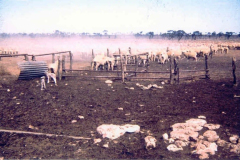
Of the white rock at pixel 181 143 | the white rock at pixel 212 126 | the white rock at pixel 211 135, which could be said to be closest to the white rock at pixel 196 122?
the white rock at pixel 212 126

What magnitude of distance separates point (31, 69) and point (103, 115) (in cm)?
750

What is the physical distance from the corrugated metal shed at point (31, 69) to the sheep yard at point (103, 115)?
32.7 inches

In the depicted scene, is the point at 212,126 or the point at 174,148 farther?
the point at 212,126

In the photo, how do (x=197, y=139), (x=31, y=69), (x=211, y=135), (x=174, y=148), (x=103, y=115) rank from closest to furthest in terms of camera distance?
(x=174, y=148) < (x=197, y=139) < (x=211, y=135) < (x=103, y=115) < (x=31, y=69)

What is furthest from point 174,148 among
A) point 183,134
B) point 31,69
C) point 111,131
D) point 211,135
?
point 31,69

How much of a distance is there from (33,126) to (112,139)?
2.32m

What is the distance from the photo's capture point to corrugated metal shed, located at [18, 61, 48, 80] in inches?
502

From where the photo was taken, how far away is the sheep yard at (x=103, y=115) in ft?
16.1

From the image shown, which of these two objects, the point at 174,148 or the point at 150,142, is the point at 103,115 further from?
the point at 174,148

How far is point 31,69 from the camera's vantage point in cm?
1289

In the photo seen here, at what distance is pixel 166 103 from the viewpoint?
Answer: 838 cm

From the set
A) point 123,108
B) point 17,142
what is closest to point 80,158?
point 17,142

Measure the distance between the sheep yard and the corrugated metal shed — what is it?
0.83 m

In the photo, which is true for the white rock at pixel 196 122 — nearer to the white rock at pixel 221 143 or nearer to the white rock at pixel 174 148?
the white rock at pixel 221 143
